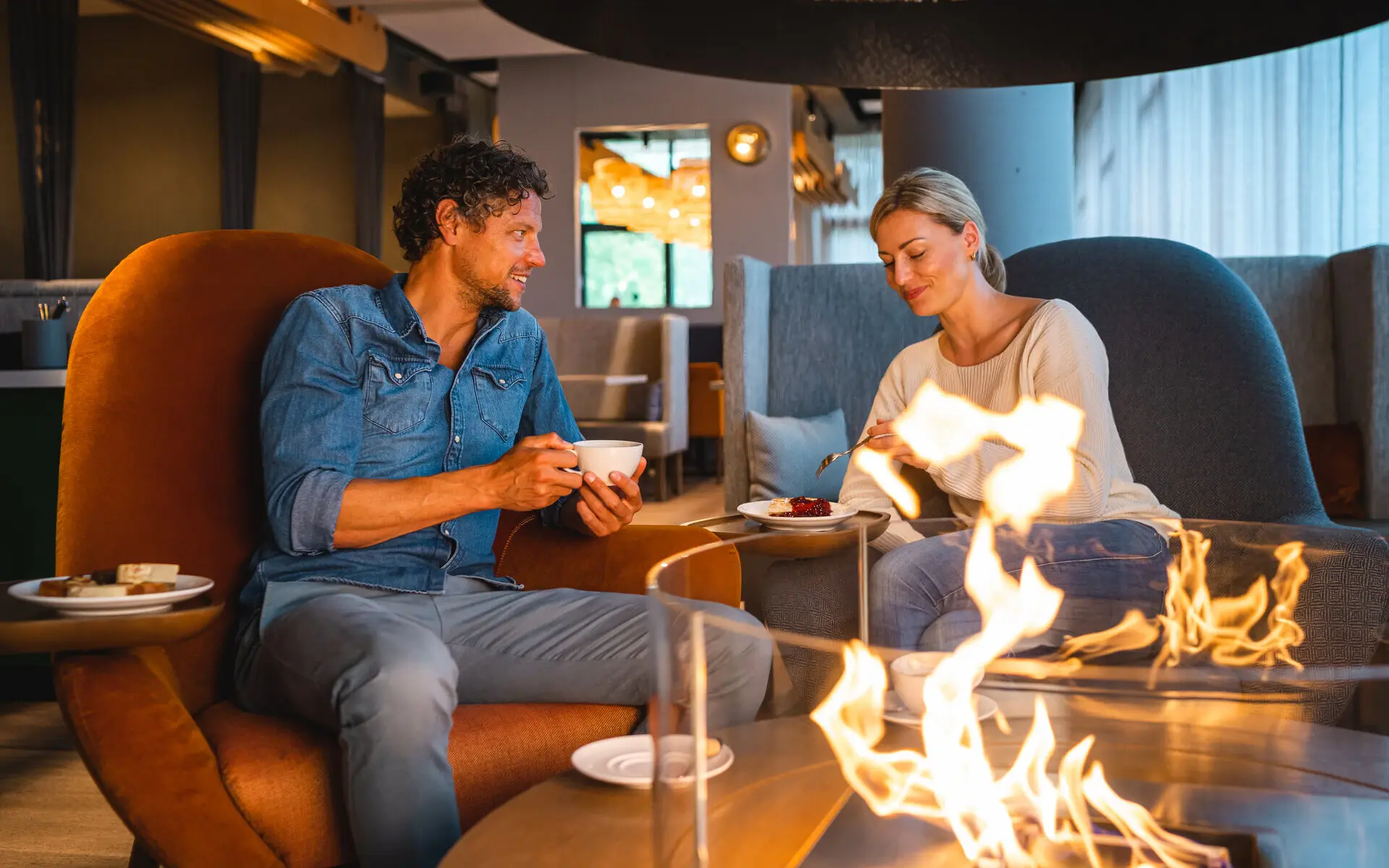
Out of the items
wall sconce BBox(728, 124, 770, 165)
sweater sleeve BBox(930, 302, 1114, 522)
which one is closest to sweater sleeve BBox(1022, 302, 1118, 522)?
sweater sleeve BBox(930, 302, 1114, 522)

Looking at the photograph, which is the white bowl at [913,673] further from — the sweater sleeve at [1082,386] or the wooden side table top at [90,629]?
the sweater sleeve at [1082,386]

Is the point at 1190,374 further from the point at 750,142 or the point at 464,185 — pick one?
the point at 750,142

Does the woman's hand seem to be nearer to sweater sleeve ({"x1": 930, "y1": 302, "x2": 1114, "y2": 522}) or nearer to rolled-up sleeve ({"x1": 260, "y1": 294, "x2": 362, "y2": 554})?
sweater sleeve ({"x1": 930, "y1": 302, "x2": 1114, "y2": 522})

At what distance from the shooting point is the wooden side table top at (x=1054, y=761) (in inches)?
22.8

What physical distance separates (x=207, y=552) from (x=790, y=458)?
4.40 ft

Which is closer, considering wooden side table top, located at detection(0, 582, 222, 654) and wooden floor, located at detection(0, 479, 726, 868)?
wooden side table top, located at detection(0, 582, 222, 654)

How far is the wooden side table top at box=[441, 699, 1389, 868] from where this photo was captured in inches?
22.8

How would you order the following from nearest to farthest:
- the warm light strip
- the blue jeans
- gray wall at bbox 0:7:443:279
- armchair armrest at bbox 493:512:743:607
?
1. the blue jeans
2. armchair armrest at bbox 493:512:743:607
3. the warm light strip
4. gray wall at bbox 0:7:443:279

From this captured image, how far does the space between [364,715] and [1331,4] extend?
1.17 m

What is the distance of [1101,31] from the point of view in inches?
44.0

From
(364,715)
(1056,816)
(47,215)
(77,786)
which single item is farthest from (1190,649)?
(47,215)

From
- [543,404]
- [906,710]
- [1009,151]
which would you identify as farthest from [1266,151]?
[906,710]

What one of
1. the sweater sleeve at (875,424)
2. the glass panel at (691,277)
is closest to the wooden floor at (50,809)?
the sweater sleeve at (875,424)

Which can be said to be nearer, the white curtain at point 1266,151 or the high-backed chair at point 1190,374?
the high-backed chair at point 1190,374
